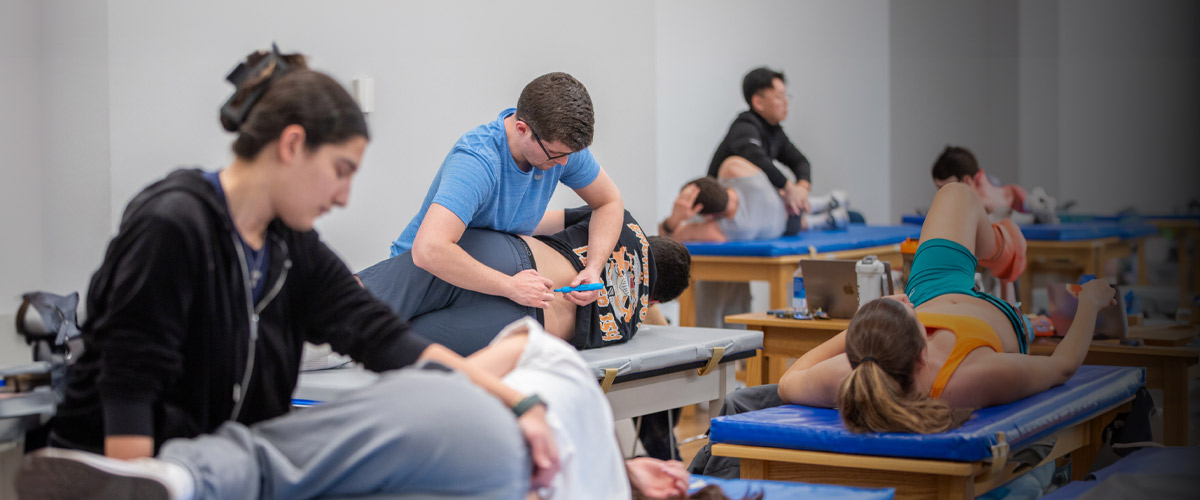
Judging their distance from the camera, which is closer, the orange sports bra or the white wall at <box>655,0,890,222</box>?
the orange sports bra

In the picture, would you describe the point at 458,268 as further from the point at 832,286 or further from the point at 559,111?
the point at 832,286

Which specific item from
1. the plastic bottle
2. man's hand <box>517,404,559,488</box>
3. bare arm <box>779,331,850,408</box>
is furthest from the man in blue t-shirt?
man's hand <box>517,404,559,488</box>

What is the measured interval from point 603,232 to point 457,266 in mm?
523

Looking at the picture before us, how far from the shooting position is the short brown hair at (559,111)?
2617 mm

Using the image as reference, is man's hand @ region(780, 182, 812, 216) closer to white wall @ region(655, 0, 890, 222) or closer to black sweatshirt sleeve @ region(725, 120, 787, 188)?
black sweatshirt sleeve @ region(725, 120, 787, 188)

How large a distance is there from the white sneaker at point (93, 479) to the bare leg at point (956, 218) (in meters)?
2.34

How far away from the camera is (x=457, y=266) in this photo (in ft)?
8.55

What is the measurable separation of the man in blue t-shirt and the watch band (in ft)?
3.67

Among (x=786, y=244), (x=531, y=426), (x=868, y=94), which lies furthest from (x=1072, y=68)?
(x=531, y=426)

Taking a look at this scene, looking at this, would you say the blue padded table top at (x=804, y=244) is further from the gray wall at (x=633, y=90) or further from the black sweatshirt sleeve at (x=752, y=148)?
the gray wall at (x=633, y=90)

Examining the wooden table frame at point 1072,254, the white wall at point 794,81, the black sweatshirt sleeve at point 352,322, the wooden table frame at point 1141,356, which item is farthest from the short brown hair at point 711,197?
the black sweatshirt sleeve at point 352,322

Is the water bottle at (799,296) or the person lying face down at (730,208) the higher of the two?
the person lying face down at (730,208)

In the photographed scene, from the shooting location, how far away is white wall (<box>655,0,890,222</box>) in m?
6.45

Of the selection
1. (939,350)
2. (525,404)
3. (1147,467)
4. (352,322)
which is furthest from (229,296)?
(1147,467)
